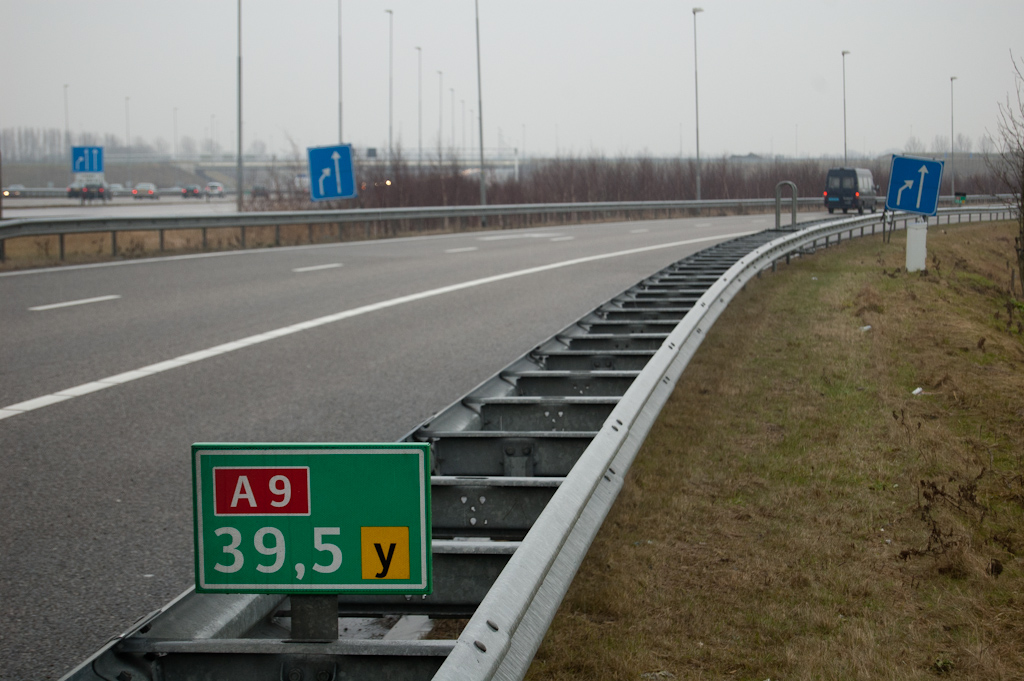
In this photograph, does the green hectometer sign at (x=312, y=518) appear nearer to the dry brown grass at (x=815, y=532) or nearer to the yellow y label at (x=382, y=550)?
the yellow y label at (x=382, y=550)

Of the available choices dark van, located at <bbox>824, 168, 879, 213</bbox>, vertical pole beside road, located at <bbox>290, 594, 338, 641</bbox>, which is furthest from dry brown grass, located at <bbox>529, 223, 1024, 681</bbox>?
dark van, located at <bbox>824, 168, 879, 213</bbox>

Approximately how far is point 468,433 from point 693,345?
2817mm

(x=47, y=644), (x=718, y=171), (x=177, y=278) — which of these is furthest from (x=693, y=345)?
(x=718, y=171)

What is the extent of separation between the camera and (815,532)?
4.43 m

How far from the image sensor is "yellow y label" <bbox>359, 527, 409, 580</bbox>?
2217mm

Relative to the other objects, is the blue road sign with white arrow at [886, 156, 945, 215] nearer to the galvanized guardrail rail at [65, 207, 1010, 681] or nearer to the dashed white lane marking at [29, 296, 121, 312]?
the galvanized guardrail rail at [65, 207, 1010, 681]

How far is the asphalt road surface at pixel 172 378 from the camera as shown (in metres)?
3.84

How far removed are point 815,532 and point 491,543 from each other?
6.25 feet

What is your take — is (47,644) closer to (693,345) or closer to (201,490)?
(201,490)

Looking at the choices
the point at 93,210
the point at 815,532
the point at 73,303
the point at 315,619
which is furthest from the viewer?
the point at 93,210

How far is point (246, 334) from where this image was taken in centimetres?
945

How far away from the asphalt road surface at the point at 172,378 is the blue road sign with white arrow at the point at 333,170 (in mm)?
7074

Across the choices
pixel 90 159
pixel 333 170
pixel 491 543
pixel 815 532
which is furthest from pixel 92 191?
pixel 491 543

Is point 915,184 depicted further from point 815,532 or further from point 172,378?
point 815,532
